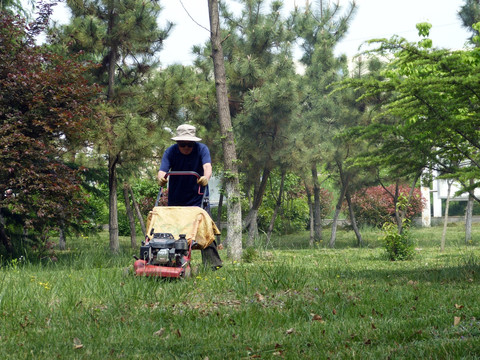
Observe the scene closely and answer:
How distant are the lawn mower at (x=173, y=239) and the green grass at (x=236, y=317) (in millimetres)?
229

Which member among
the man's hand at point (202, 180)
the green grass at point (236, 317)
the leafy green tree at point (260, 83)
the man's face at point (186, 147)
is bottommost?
the green grass at point (236, 317)

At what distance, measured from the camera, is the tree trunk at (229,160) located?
10664 mm

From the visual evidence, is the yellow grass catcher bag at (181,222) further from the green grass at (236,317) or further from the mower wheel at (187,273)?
the green grass at (236,317)

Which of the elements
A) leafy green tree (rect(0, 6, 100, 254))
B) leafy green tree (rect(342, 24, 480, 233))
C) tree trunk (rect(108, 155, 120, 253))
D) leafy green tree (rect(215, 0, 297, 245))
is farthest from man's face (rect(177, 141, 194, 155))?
leafy green tree (rect(215, 0, 297, 245))

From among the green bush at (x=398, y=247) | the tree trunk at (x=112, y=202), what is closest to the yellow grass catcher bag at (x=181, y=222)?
the green bush at (x=398, y=247)

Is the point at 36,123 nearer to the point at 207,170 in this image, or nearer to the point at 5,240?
the point at 5,240

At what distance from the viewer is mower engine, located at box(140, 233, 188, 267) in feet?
19.9

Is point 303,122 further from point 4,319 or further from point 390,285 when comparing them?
point 4,319

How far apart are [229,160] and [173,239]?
455cm

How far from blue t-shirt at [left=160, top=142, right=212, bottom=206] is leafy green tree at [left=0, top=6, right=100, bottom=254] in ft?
10.1

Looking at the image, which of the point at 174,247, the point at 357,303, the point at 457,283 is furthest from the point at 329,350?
the point at 457,283

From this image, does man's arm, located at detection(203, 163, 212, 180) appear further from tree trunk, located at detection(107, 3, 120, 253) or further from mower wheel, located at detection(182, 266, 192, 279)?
tree trunk, located at detection(107, 3, 120, 253)

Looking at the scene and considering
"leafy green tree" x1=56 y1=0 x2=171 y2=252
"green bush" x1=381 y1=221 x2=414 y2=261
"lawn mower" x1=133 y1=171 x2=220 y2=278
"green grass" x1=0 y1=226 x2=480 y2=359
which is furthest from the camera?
"leafy green tree" x1=56 y1=0 x2=171 y2=252

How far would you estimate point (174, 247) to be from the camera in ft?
20.3
